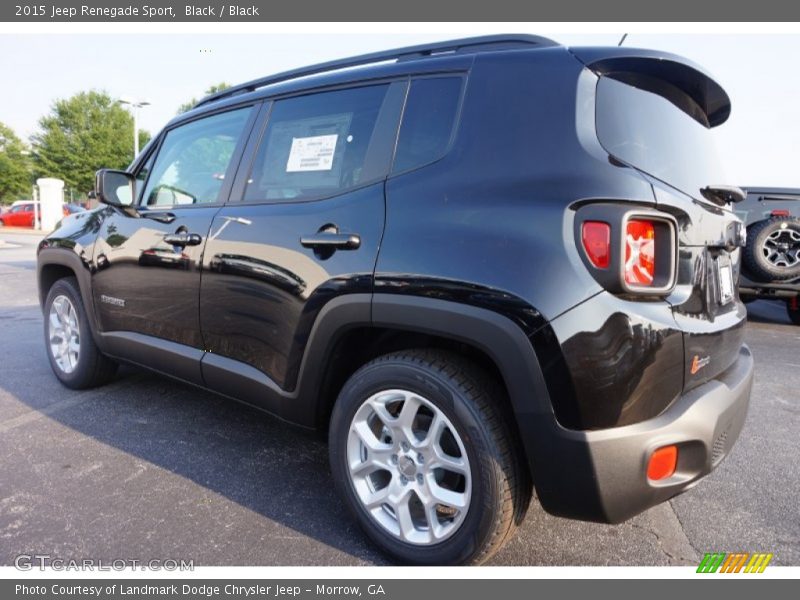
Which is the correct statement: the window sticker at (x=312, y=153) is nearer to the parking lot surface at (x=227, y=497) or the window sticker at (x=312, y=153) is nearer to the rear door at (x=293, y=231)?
the rear door at (x=293, y=231)

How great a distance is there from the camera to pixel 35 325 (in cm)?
614

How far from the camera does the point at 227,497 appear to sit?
2.42 meters

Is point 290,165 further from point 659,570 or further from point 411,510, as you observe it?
point 659,570

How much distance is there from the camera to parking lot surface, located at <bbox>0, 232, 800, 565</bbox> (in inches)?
81.2

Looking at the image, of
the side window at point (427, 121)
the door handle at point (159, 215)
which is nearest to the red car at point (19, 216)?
the door handle at point (159, 215)

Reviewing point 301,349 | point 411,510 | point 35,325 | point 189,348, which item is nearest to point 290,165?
point 301,349

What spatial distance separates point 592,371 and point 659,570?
967 millimetres

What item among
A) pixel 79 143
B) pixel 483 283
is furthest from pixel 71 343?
pixel 79 143

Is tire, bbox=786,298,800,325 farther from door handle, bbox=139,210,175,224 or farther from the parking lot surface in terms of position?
door handle, bbox=139,210,175,224

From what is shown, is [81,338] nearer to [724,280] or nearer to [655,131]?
[655,131]

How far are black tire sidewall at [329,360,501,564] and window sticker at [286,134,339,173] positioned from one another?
965 millimetres

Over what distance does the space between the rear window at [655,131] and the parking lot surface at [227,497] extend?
144 cm

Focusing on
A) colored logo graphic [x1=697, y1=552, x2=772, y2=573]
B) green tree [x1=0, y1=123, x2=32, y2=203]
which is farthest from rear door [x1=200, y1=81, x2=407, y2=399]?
green tree [x1=0, y1=123, x2=32, y2=203]

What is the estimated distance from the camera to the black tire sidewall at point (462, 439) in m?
1.72
